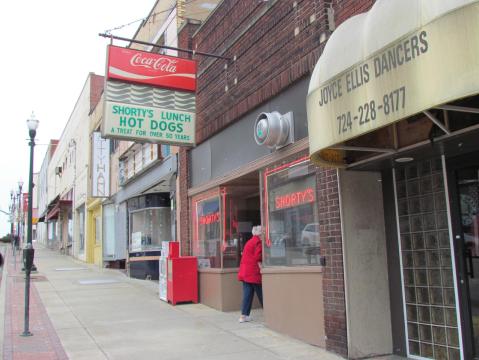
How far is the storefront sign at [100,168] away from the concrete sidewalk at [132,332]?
29.1 ft

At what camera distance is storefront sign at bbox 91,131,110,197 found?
882 inches

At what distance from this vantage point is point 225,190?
426 inches

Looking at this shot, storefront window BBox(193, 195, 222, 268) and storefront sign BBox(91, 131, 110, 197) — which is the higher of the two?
storefront sign BBox(91, 131, 110, 197)

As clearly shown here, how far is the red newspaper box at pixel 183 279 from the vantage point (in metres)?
11.5

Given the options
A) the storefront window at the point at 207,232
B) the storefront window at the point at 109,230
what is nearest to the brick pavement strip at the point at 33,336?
the storefront window at the point at 207,232

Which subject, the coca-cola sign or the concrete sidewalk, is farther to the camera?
the coca-cola sign

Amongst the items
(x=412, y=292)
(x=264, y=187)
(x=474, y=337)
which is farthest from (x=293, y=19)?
(x=474, y=337)

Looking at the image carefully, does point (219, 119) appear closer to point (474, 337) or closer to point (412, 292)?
point (412, 292)

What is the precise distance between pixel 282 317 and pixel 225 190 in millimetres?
3469

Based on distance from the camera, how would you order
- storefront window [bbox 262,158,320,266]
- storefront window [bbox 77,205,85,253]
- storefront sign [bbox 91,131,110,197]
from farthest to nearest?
storefront window [bbox 77,205,85,253] < storefront sign [bbox 91,131,110,197] < storefront window [bbox 262,158,320,266]

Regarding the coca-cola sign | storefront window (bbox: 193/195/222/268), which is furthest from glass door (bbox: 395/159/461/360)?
the coca-cola sign

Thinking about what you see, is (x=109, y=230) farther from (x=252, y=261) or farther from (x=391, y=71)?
(x=391, y=71)

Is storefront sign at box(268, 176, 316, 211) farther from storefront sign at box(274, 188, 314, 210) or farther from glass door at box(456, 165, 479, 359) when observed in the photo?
glass door at box(456, 165, 479, 359)

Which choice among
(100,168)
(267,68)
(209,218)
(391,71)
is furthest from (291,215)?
(100,168)
